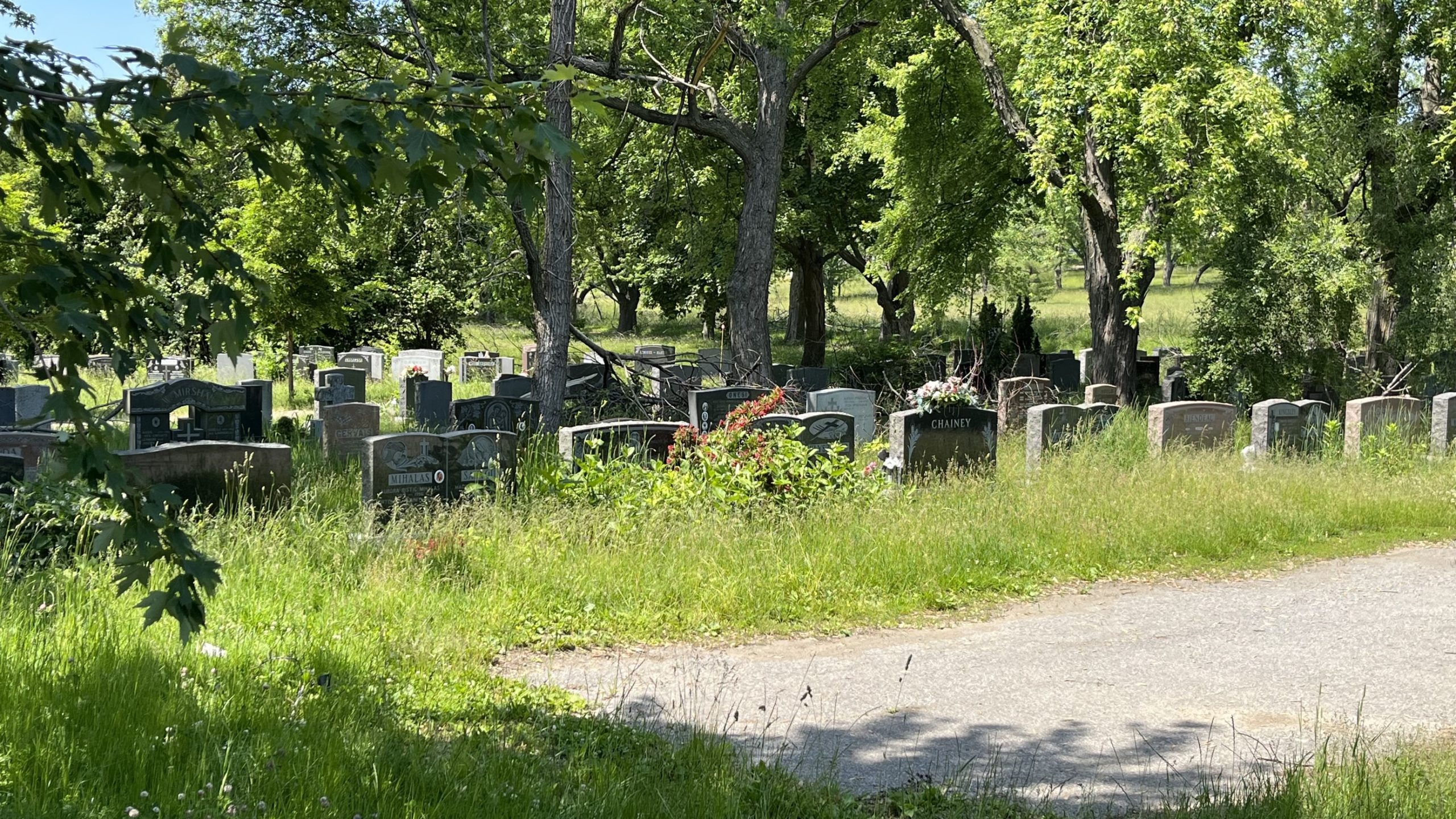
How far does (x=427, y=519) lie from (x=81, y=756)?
16.2 feet

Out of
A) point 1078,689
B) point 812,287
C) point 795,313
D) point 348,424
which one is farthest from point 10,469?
point 795,313

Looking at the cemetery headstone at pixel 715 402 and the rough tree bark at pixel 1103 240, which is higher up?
the rough tree bark at pixel 1103 240

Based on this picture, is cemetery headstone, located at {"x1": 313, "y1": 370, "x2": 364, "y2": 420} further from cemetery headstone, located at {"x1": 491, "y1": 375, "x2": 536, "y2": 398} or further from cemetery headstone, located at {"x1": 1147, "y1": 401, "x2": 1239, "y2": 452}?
cemetery headstone, located at {"x1": 1147, "y1": 401, "x2": 1239, "y2": 452}

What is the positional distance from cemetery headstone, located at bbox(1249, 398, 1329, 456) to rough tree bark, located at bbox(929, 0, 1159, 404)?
3.62m

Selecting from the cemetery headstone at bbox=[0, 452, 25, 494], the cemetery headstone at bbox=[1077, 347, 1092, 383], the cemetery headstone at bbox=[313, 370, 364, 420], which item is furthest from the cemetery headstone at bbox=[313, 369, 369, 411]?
the cemetery headstone at bbox=[1077, 347, 1092, 383]

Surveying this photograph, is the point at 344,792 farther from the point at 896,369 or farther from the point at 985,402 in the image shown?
the point at 896,369

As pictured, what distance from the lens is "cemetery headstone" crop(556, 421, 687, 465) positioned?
35.6ft

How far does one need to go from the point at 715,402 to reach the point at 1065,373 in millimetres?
13698

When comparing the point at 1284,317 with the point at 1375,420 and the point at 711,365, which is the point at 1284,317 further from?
the point at 711,365

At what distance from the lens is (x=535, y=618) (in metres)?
7.88

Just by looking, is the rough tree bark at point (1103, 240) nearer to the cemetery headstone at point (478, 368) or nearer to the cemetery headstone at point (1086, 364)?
the cemetery headstone at point (1086, 364)

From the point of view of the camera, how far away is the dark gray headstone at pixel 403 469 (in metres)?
9.70

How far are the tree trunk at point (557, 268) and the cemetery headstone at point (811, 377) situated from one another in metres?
8.31

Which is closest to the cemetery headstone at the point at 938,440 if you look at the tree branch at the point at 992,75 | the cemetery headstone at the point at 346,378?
the tree branch at the point at 992,75
